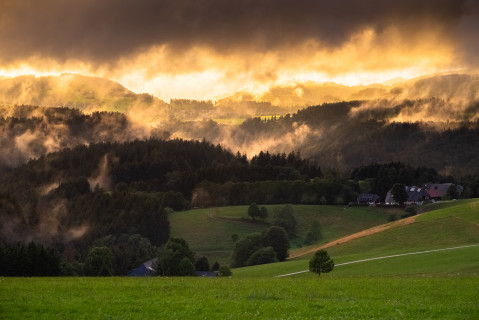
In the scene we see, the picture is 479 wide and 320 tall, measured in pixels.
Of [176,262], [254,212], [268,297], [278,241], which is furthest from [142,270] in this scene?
[268,297]

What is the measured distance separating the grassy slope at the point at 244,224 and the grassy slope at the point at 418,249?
1875 inches

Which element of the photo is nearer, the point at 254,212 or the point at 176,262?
the point at 176,262

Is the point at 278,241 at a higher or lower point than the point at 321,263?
lower

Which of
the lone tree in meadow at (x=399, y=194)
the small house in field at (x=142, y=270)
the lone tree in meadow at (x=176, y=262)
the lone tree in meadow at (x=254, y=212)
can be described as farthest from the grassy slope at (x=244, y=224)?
the lone tree in meadow at (x=176, y=262)

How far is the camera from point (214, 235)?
170m

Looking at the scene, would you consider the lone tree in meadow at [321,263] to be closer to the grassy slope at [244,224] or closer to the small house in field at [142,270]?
the small house in field at [142,270]

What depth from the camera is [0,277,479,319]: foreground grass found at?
29234 millimetres

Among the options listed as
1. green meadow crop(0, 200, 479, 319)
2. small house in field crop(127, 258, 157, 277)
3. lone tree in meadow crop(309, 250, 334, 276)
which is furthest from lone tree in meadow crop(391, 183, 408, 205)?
lone tree in meadow crop(309, 250, 334, 276)

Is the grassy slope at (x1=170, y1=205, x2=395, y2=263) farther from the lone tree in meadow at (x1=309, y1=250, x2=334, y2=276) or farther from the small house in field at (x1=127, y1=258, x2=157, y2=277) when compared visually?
the lone tree in meadow at (x1=309, y1=250, x2=334, y2=276)

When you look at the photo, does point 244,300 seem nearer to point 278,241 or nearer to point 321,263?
point 321,263

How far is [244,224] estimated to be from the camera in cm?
18188

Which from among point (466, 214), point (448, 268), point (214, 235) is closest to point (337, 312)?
point (448, 268)

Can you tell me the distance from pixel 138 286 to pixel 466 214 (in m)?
82.3

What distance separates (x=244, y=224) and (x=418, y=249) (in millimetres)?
98775
